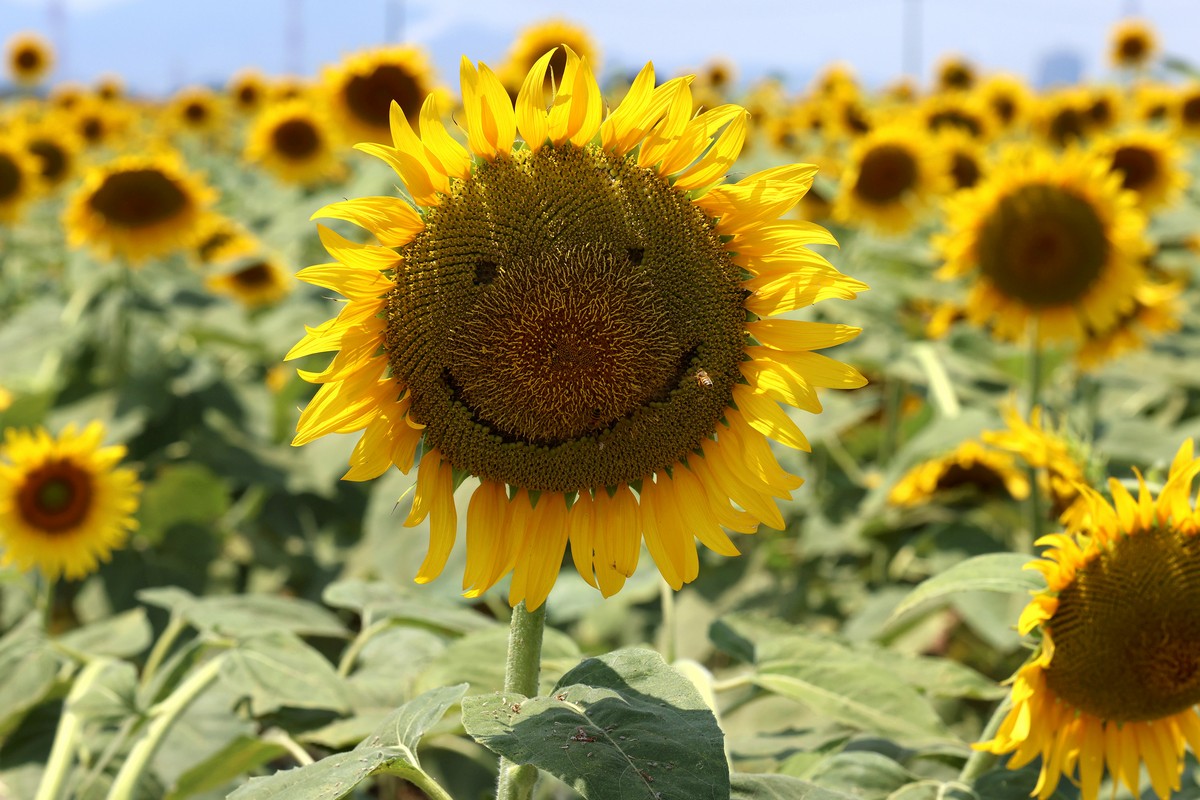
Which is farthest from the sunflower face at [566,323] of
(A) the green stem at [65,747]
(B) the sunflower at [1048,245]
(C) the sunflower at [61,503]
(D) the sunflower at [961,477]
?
(B) the sunflower at [1048,245]

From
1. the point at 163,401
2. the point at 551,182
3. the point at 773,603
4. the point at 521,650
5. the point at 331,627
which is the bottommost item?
the point at 773,603

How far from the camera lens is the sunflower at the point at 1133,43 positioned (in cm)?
1084

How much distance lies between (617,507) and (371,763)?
0.43 metres

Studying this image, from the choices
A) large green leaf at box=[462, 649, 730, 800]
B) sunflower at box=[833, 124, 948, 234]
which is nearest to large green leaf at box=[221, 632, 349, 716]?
large green leaf at box=[462, 649, 730, 800]

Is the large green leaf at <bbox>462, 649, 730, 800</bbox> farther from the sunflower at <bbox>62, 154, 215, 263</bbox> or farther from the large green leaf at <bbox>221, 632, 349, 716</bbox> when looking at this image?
the sunflower at <bbox>62, 154, 215, 263</bbox>

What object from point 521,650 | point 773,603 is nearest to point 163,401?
point 773,603

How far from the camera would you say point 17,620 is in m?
3.44

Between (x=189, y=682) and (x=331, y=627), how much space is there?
0.83ft

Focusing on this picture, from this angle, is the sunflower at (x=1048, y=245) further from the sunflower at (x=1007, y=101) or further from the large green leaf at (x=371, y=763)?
the sunflower at (x=1007, y=101)

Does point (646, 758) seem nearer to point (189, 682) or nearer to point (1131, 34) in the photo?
point (189, 682)

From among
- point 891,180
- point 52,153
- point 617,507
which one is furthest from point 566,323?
point 52,153

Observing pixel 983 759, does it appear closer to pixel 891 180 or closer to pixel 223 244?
pixel 891 180

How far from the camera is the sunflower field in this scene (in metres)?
1.35

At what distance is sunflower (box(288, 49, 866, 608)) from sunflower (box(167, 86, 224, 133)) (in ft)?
33.9
